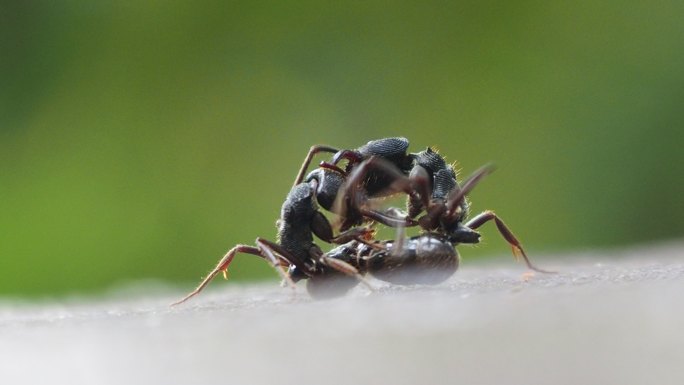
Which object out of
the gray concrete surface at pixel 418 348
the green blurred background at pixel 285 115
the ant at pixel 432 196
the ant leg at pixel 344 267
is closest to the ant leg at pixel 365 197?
the ant at pixel 432 196

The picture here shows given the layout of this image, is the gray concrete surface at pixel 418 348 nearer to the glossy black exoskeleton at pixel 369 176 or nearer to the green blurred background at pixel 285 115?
the glossy black exoskeleton at pixel 369 176

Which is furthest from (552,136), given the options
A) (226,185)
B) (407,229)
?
(407,229)

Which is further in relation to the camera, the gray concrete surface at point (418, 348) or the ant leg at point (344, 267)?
the ant leg at point (344, 267)

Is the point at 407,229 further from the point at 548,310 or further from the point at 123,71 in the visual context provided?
the point at 123,71

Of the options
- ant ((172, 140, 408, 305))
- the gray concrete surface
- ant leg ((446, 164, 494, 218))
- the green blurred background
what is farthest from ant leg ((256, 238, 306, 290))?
the green blurred background

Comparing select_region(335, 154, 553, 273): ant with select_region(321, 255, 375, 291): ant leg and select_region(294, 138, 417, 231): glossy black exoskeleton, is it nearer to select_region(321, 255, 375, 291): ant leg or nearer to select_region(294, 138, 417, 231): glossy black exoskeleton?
select_region(294, 138, 417, 231): glossy black exoskeleton

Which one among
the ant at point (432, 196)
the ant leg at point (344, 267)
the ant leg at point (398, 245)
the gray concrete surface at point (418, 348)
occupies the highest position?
the gray concrete surface at point (418, 348)

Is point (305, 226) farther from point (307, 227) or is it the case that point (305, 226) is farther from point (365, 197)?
point (365, 197)
